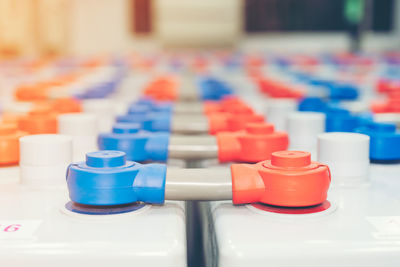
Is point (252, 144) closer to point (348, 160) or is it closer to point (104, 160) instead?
point (348, 160)

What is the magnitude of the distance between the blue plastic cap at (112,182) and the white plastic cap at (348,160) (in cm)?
34

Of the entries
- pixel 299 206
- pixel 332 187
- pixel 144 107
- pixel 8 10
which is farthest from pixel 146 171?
pixel 8 10

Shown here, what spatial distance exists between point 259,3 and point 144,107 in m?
7.69

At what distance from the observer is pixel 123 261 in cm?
57

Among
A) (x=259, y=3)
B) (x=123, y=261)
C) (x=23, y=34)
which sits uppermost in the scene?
(x=259, y=3)

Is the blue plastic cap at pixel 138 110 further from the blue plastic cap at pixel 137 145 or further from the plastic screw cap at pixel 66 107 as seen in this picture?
the blue plastic cap at pixel 137 145

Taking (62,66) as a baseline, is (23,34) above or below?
above

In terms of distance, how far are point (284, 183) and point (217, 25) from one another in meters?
7.43

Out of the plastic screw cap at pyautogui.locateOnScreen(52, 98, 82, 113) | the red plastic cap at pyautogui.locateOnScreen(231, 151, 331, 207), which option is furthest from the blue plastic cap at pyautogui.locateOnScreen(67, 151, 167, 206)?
the plastic screw cap at pyautogui.locateOnScreen(52, 98, 82, 113)

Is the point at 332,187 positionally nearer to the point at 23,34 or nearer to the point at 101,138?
the point at 101,138

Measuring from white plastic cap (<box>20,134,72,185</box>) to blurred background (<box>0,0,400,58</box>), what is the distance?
23.0ft

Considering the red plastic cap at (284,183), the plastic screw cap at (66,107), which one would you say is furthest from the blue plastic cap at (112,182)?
the plastic screw cap at (66,107)

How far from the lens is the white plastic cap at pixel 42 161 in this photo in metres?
0.88

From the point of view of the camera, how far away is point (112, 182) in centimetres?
69
